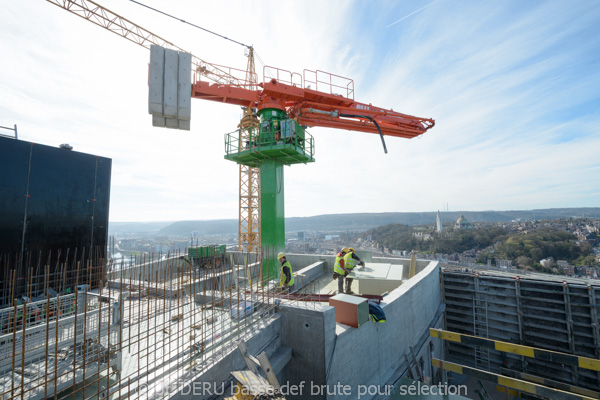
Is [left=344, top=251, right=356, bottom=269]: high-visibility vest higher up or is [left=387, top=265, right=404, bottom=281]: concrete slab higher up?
[left=344, top=251, right=356, bottom=269]: high-visibility vest

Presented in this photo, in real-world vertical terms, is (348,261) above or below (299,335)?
above

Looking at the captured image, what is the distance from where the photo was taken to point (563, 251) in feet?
257

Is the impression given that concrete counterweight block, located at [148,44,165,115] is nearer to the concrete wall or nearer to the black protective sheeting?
the black protective sheeting

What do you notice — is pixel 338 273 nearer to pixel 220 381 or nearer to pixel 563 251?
pixel 220 381

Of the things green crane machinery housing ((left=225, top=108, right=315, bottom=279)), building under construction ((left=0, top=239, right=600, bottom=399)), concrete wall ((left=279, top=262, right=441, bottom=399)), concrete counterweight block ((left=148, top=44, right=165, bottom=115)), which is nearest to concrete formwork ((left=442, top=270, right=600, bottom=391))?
building under construction ((left=0, top=239, right=600, bottom=399))

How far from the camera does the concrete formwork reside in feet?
34.1

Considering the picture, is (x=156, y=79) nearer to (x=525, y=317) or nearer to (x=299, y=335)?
(x=299, y=335)

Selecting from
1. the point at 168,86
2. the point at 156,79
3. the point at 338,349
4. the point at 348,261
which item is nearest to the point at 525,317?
the point at 348,261

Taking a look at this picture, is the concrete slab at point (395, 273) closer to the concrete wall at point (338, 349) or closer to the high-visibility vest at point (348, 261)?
the high-visibility vest at point (348, 261)

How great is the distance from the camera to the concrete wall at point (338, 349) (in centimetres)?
560

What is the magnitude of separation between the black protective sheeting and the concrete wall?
6.27 m

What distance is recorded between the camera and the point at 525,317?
37.5ft

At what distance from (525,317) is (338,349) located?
423 inches

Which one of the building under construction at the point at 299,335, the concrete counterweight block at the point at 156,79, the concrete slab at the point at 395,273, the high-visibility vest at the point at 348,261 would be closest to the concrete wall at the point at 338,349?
the building under construction at the point at 299,335
